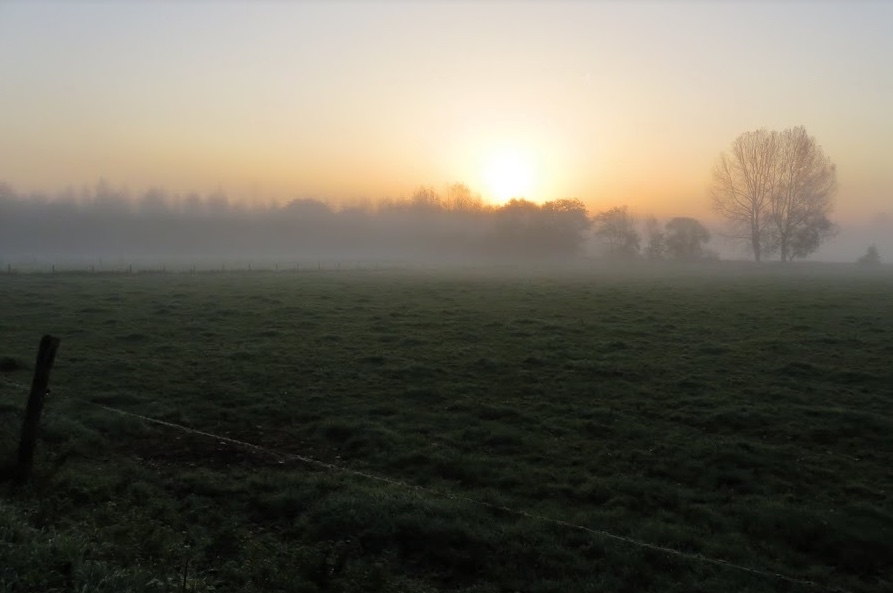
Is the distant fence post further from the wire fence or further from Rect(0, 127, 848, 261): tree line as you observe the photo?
Rect(0, 127, 848, 261): tree line

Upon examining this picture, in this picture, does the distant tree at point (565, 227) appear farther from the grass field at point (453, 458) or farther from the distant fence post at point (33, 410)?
the distant fence post at point (33, 410)

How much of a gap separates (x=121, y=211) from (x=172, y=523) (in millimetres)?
175994

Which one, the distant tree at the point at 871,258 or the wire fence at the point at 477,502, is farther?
the distant tree at the point at 871,258

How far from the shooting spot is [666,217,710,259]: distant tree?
11556cm

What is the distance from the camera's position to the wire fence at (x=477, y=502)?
828 cm

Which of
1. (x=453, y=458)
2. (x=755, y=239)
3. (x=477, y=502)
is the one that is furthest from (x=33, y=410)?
(x=755, y=239)

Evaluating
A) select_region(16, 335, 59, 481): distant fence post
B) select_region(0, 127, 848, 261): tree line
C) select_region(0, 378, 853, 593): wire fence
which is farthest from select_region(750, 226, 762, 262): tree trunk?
select_region(16, 335, 59, 481): distant fence post

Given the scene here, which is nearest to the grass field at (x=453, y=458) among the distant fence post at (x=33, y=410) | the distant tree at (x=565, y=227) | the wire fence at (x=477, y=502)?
the wire fence at (x=477, y=502)

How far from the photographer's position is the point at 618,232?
122188 millimetres

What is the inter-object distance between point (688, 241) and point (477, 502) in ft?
382

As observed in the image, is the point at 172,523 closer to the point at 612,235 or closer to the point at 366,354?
the point at 366,354

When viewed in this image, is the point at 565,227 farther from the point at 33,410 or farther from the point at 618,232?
the point at 33,410

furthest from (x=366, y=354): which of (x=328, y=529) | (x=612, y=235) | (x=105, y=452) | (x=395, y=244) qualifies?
(x=395, y=244)

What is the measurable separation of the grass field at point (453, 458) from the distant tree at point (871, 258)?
106 metres
